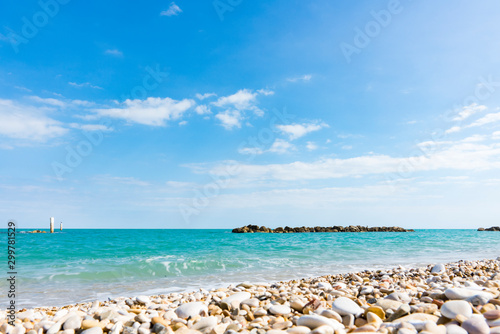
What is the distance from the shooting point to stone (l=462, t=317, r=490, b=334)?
2346 mm

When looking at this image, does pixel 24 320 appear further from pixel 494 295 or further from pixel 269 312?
pixel 494 295

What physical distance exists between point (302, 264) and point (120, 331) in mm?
9009

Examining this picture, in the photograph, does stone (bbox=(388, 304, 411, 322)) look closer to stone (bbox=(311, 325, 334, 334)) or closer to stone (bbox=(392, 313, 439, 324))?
stone (bbox=(392, 313, 439, 324))

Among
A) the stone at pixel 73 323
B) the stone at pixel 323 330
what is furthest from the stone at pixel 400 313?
the stone at pixel 73 323

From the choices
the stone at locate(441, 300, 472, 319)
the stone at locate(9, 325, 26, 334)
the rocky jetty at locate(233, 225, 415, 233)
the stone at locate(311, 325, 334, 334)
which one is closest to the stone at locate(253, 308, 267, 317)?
the stone at locate(311, 325, 334, 334)

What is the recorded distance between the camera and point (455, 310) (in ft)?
8.96

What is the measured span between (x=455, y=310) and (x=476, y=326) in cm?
35

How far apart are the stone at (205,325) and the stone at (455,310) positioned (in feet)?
6.66

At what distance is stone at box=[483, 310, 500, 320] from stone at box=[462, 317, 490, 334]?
0.26 metres

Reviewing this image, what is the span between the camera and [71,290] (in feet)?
24.6

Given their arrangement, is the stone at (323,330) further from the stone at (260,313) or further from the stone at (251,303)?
the stone at (251,303)

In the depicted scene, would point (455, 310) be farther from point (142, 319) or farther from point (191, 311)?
point (142, 319)

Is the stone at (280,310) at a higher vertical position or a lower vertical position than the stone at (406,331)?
lower

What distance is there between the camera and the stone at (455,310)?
8.84 ft
